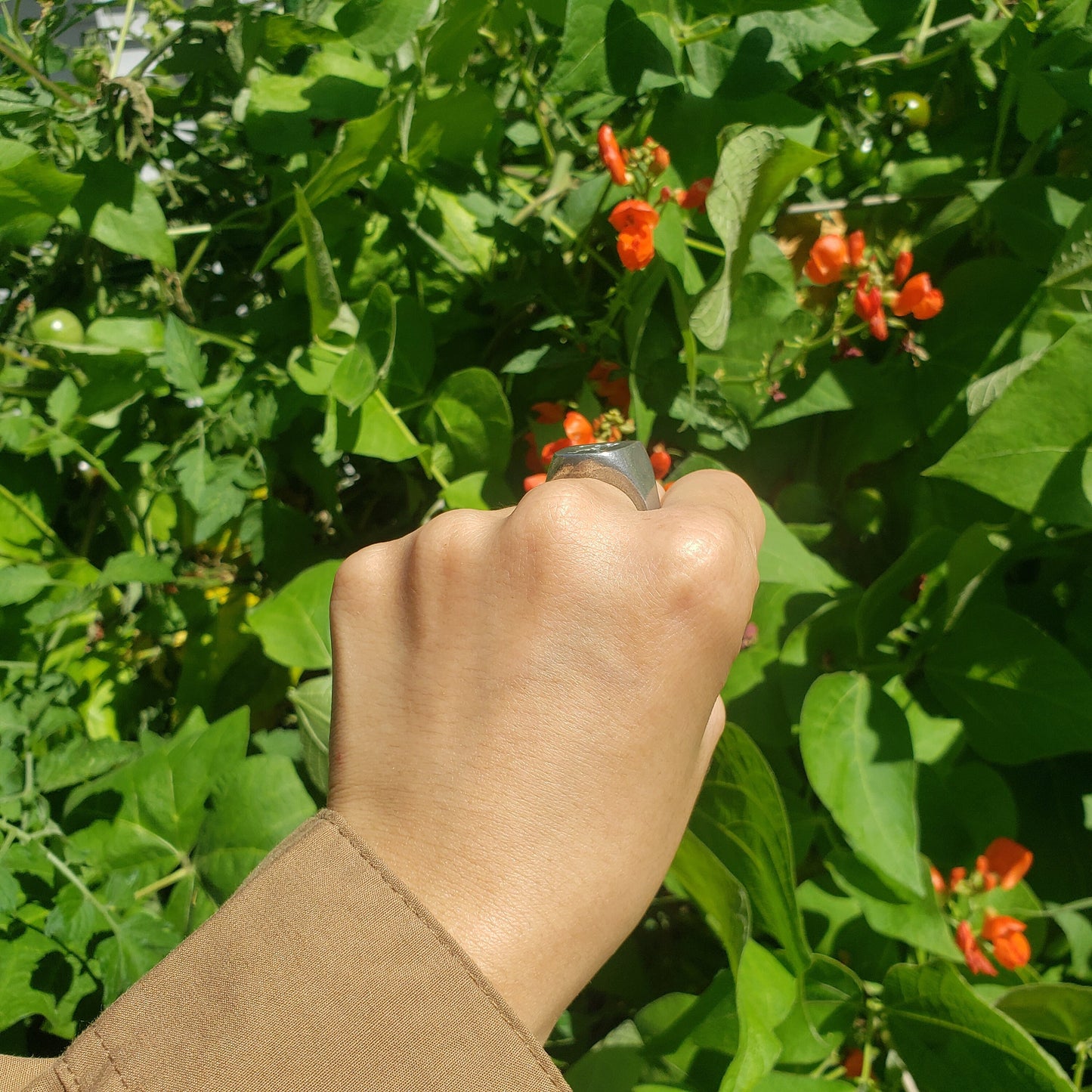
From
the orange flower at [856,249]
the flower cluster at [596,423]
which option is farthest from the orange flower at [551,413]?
the orange flower at [856,249]

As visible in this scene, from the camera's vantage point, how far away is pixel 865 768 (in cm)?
87

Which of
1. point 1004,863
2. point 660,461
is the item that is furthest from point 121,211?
point 1004,863

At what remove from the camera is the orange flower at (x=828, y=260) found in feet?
3.16

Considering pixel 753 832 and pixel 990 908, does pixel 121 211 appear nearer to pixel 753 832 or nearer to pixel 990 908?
pixel 753 832

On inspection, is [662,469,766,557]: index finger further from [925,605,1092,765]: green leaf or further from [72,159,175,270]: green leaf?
[72,159,175,270]: green leaf

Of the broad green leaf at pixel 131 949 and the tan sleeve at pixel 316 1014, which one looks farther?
the broad green leaf at pixel 131 949

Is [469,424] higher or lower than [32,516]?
higher

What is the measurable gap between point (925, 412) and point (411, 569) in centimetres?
71

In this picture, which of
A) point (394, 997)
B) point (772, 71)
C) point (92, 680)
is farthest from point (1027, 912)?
point (92, 680)

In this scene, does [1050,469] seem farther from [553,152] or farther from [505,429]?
[553,152]

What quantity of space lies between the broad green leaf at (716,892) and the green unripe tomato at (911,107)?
91cm

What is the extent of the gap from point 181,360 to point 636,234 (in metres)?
0.54

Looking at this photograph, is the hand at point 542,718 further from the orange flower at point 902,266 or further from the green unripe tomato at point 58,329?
Result: the green unripe tomato at point 58,329

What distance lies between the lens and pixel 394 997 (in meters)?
0.47
